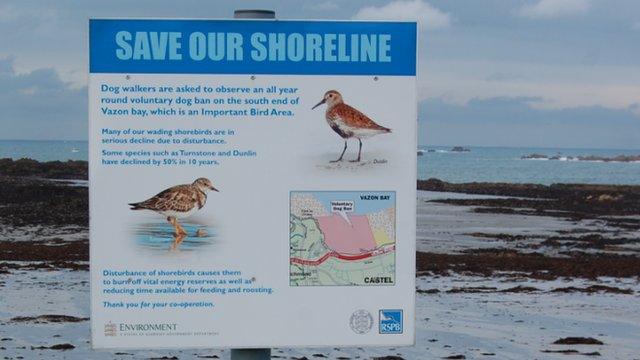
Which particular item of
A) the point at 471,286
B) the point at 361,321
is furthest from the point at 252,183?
the point at 471,286

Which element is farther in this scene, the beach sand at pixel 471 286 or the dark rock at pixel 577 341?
the dark rock at pixel 577 341

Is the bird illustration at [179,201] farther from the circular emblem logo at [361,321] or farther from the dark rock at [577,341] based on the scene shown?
the dark rock at [577,341]

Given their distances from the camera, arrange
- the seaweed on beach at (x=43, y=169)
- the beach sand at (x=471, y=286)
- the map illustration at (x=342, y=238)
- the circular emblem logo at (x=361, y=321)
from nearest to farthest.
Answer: the map illustration at (x=342, y=238), the circular emblem logo at (x=361, y=321), the beach sand at (x=471, y=286), the seaweed on beach at (x=43, y=169)

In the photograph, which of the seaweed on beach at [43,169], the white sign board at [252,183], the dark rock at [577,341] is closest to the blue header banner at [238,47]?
the white sign board at [252,183]

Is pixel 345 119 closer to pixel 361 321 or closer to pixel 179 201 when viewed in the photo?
pixel 179 201

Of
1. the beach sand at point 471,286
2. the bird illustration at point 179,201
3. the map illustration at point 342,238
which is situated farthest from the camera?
the beach sand at point 471,286

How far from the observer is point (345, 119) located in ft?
14.9

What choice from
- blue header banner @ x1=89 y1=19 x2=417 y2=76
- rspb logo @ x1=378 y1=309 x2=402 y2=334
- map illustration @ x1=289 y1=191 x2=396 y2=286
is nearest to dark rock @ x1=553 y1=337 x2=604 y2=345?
rspb logo @ x1=378 y1=309 x2=402 y2=334

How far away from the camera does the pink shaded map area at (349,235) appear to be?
185 inches

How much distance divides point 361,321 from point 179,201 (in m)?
1.21

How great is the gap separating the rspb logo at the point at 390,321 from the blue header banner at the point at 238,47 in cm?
134

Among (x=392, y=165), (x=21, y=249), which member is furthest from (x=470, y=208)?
(x=392, y=165)

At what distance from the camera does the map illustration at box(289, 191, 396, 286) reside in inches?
184

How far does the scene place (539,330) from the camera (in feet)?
46.4
